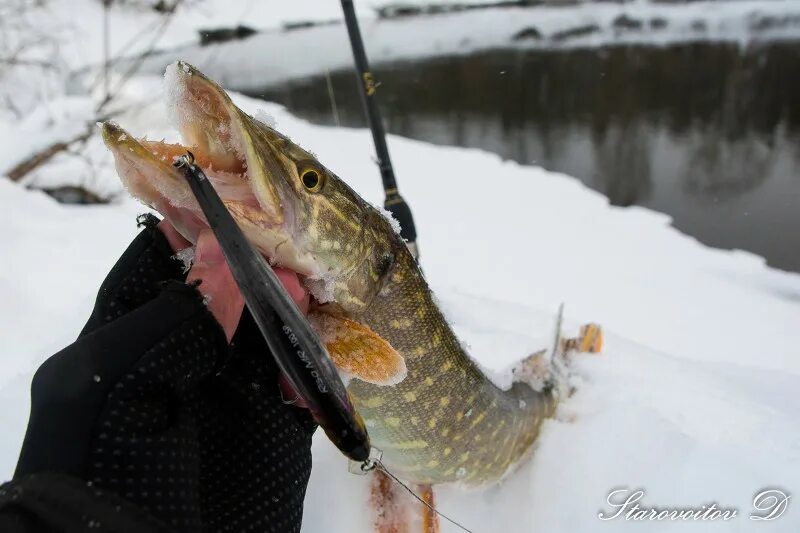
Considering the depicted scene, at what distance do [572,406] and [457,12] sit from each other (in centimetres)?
1199

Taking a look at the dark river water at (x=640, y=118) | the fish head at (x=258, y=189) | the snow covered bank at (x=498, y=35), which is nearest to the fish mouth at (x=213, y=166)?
the fish head at (x=258, y=189)

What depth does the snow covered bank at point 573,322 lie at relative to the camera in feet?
4.35

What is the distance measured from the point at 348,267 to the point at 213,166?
27 centimetres

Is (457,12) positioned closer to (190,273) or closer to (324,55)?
(324,55)

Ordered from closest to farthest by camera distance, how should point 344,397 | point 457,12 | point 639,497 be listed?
point 344,397 < point 639,497 < point 457,12

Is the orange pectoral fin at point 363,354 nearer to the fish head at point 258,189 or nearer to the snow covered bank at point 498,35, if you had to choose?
the fish head at point 258,189

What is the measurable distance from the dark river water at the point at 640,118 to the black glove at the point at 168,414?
11.3 feet

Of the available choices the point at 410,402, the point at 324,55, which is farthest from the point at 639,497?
the point at 324,55

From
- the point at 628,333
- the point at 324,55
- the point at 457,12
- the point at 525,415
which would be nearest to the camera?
the point at 525,415

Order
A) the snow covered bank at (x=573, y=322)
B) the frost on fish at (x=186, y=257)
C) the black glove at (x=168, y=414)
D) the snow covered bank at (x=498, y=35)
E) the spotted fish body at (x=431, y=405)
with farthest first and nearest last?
1. the snow covered bank at (x=498, y=35)
2. the snow covered bank at (x=573, y=322)
3. the spotted fish body at (x=431, y=405)
4. the frost on fish at (x=186, y=257)
5. the black glove at (x=168, y=414)

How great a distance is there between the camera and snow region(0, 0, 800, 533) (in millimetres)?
1331

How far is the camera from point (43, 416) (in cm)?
55
